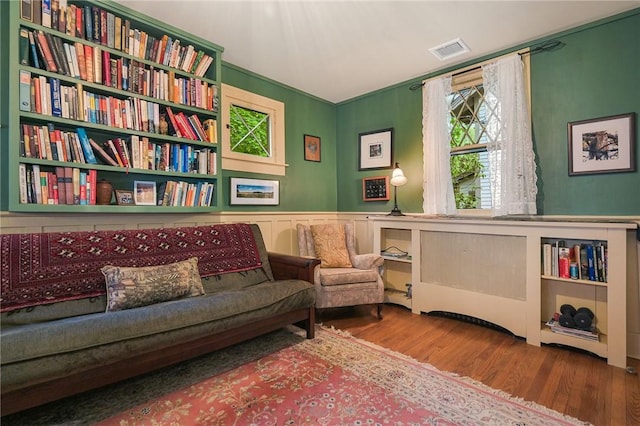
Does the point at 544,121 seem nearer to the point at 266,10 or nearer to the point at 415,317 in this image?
the point at 415,317

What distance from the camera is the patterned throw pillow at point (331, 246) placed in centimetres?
322

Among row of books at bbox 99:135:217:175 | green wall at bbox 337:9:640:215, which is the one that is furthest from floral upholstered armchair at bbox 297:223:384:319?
green wall at bbox 337:9:640:215

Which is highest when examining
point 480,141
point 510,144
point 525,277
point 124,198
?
point 480,141

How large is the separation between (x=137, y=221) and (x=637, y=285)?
390cm

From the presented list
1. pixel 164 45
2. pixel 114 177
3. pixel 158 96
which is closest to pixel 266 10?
pixel 164 45

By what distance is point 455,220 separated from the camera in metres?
2.79

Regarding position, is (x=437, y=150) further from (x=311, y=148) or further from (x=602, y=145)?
(x=311, y=148)

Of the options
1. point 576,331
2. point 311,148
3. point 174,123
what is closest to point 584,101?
point 576,331

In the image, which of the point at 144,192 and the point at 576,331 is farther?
the point at 144,192

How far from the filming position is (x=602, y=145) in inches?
91.6

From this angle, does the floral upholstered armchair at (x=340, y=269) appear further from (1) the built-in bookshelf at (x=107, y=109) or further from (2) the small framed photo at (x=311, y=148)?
(1) the built-in bookshelf at (x=107, y=109)

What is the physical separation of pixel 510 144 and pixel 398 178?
3.57ft

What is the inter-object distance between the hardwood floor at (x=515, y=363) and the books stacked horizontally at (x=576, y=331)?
133 millimetres

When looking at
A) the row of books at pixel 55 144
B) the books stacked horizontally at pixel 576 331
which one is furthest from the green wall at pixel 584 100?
the row of books at pixel 55 144
